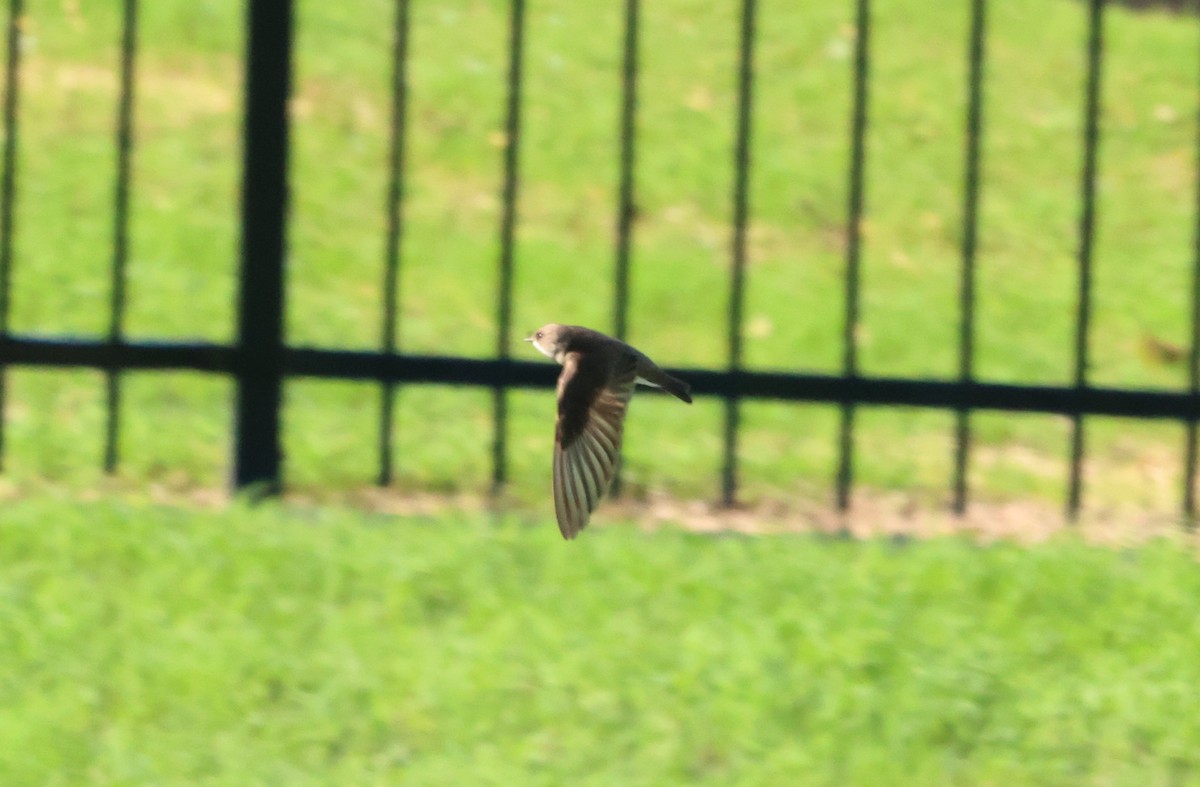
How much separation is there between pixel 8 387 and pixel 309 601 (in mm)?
1678

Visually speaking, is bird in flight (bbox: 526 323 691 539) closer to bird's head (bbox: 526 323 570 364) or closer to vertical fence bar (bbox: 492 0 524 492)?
bird's head (bbox: 526 323 570 364)

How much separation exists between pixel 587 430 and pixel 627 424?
289 cm

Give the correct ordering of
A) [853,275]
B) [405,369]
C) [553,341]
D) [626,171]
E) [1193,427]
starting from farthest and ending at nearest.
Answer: [1193,427], [853,275], [626,171], [405,369], [553,341]

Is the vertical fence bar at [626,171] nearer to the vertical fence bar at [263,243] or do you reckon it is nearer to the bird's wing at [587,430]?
the vertical fence bar at [263,243]

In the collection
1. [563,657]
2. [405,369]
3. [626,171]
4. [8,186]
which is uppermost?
[626,171]

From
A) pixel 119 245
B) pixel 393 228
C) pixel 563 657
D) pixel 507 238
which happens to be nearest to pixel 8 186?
pixel 119 245

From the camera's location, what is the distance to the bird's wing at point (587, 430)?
5.13 feet

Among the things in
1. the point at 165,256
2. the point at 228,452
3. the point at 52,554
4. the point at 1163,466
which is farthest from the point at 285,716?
the point at 1163,466

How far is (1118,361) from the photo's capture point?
5.39 m

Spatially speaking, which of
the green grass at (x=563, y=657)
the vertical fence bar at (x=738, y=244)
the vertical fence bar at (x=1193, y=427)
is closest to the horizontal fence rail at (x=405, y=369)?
the vertical fence bar at (x=738, y=244)

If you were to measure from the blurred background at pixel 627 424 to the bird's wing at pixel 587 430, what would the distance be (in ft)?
3.79

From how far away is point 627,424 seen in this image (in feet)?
15.0

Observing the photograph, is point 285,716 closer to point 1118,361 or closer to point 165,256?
point 165,256

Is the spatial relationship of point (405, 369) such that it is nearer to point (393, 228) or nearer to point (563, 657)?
point (393, 228)
